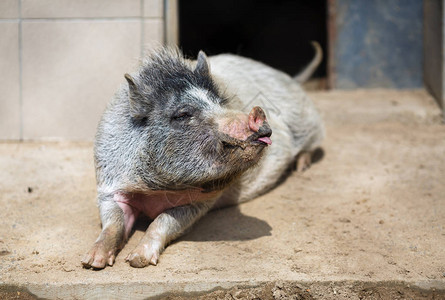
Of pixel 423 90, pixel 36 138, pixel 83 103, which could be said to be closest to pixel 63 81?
pixel 83 103

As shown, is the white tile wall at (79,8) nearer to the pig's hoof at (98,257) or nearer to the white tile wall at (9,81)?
the white tile wall at (9,81)

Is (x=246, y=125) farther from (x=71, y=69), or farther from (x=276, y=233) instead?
(x=71, y=69)

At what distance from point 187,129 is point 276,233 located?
0.99 m

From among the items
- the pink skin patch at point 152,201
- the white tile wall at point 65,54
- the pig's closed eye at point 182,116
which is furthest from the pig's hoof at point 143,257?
the white tile wall at point 65,54

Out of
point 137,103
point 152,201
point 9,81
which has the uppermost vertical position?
point 137,103

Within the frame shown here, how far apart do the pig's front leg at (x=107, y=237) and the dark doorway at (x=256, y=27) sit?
585 cm

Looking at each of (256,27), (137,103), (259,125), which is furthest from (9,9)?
(256,27)

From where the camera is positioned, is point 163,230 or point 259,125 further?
point 163,230

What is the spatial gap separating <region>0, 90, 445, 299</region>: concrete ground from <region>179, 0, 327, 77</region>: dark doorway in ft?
13.4

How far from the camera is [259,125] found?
3.29 meters

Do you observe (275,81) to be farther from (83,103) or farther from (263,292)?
(263,292)

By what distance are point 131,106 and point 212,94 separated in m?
0.52

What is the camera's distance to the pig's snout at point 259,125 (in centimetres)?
327

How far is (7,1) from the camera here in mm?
5445
